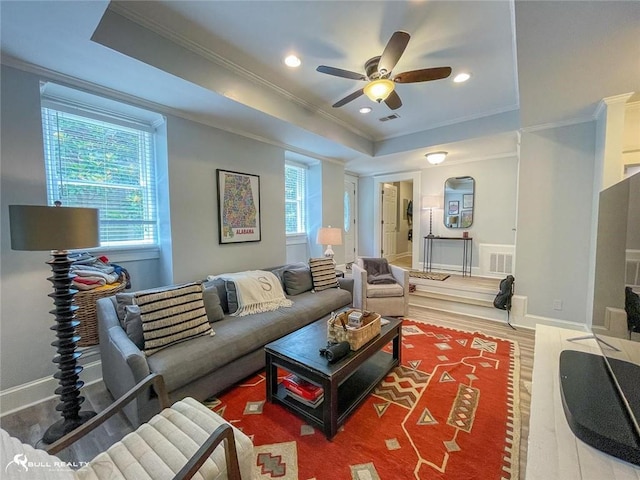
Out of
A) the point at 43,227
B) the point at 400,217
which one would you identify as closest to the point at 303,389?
the point at 43,227

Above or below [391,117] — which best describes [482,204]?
below

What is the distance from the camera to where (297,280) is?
3.32 metres

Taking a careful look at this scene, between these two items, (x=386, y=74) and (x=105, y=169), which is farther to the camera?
(x=105, y=169)

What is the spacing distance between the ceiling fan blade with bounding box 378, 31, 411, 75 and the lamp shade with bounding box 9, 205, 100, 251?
2.27 m

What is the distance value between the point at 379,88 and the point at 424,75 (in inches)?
14.4

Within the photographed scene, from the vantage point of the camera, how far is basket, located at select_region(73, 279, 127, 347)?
2172 mm

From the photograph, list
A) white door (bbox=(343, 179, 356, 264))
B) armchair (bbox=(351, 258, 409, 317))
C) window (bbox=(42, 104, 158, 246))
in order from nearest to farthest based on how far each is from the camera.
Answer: window (bbox=(42, 104, 158, 246)), armchair (bbox=(351, 258, 409, 317)), white door (bbox=(343, 179, 356, 264))

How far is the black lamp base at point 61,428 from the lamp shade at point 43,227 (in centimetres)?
120

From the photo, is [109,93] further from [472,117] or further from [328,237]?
[472,117]

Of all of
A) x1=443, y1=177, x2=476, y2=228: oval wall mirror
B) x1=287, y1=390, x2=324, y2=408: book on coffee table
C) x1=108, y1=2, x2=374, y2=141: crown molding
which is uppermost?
x1=108, y1=2, x2=374, y2=141: crown molding

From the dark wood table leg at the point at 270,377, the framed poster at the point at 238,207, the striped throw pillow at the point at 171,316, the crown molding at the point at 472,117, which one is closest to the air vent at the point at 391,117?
the crown molding at the point at 472,117

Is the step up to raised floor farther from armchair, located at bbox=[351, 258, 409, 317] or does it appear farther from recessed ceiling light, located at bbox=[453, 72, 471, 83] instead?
recessed ceiling light, located at bbox=[453, 72, 471, 83]

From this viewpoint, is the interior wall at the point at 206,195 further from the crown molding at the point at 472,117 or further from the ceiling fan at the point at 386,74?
the crown molding at the point at 472,117

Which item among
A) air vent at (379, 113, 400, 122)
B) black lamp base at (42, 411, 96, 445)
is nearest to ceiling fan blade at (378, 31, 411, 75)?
air vent at (379, 113, 400, 122)
